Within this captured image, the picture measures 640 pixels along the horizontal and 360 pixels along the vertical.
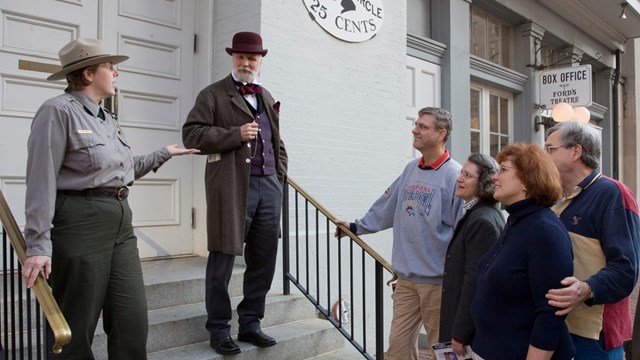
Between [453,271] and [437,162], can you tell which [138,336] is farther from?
[437,162]

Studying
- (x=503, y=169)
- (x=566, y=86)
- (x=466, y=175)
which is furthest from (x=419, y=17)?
(x=503, y=169)

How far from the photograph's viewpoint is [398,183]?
3.24m

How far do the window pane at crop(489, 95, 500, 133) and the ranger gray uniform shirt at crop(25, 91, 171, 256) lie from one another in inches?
263

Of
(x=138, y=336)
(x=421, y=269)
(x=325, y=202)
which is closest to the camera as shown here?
(x=138, y=336)

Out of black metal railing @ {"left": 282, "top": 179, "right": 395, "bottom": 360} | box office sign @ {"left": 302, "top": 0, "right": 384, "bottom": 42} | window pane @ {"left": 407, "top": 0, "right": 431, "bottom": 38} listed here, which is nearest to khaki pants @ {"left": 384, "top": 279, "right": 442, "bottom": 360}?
black metal railing @ {"left": 282, "top": 179, "right": 395, "bottom": 360}

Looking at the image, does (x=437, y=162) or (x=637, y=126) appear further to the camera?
(x=637, y=126)

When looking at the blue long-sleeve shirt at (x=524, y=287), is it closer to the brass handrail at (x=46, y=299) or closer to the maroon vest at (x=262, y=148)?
the brass handrail at (x=46, y=299)

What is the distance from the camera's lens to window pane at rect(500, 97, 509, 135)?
859cm

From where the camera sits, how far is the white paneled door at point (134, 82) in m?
3.58

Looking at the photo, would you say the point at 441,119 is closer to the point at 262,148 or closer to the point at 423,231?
the point at 423,231

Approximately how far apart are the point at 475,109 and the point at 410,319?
5.30 meters

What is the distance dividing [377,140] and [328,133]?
71 cm

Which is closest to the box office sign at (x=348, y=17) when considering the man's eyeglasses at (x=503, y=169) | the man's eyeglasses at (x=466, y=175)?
the man's eyeglasses at (x=466, y=175)

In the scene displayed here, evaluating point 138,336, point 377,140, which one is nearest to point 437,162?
point 138,336
